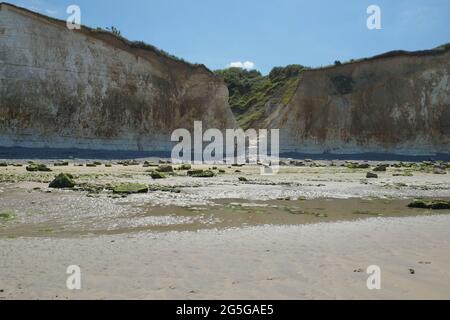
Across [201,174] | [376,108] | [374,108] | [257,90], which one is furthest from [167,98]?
[257,90]

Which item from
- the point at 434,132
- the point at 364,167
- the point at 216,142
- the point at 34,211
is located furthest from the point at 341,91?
the point at 34,211

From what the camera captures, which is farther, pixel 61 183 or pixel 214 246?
pixel 61 183

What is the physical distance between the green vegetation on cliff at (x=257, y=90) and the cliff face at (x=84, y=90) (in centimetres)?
1808

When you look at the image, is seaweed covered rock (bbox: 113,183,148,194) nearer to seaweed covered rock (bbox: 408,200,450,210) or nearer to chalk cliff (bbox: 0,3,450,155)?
seaweed covered rock (bbox: 408,200,450,210)

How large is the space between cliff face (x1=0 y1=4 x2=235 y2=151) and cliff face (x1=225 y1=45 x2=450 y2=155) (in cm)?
1297

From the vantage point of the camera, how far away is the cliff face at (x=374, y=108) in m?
49.0

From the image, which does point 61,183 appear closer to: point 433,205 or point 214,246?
point 214,246

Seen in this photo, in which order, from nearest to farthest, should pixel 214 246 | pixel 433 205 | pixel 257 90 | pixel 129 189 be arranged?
pixel 214 246, pixel 433 205, pixel 129 189, pixel 257 90

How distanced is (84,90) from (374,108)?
3293cm

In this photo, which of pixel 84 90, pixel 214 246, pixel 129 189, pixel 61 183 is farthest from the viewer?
pixel 84 90

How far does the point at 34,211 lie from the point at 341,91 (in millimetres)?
49121

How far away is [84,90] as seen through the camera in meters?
36.5

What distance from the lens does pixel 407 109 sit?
166 feet

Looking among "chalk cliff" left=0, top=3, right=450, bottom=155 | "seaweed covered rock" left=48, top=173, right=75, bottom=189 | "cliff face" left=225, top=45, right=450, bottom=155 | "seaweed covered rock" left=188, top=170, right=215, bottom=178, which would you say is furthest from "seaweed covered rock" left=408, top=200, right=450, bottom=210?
"cliff face" left=225, top=45, right=450, bottom=155
